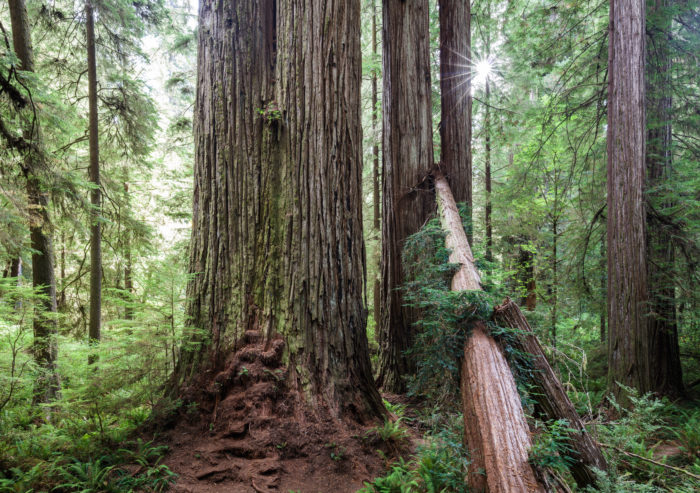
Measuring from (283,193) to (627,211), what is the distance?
16.0 ft

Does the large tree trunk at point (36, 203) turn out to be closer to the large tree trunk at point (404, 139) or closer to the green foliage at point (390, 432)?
the green foliage at point (390, 432)

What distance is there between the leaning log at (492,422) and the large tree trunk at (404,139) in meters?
2.95

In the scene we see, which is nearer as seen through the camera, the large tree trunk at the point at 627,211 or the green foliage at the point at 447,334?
the green foliage at the point at 447,334

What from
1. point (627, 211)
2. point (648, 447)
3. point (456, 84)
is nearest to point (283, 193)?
point (456, 84)

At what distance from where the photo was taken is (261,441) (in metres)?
2.86

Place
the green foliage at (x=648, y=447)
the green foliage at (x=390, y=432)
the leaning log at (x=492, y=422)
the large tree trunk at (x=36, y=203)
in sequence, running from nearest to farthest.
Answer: the leaning log at (x=492, y=422)
the green foliage at (x=648, y=447)
the green foliage at (x=390, y=432)
the large tree trunk at (x=36, y=203)

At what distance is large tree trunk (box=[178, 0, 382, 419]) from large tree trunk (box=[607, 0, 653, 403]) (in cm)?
384

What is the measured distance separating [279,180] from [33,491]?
3077mm

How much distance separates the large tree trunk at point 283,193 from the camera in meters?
3.31

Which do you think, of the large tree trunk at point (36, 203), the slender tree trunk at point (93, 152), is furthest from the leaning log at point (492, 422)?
the slender tree trunk at point (93, 152)

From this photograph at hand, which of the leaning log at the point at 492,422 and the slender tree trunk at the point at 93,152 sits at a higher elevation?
the slender tree trunk at the point at 93,152

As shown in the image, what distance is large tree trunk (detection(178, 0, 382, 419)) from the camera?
3314 millimetres

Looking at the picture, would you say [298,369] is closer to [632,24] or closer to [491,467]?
[491,467]

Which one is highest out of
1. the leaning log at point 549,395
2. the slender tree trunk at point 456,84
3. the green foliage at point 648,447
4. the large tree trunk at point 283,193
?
the slender tree trunk at point 456,84
